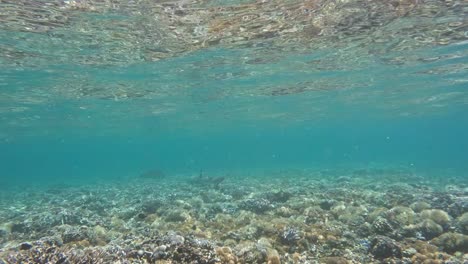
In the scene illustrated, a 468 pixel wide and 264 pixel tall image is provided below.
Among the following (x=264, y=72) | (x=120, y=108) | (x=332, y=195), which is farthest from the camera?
(x=120, y=108)

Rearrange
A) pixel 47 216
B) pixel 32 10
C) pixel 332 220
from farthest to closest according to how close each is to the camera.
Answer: pixel 47 216
pixel 32 10
pixel 332 220

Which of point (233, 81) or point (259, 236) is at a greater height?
point (233, 81)

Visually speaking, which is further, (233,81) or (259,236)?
(233,81)

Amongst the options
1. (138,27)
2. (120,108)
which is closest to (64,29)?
(138,27)

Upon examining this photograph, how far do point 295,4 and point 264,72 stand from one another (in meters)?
12.4

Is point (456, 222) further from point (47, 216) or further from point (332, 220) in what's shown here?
point (47, 216)

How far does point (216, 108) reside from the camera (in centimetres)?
4353

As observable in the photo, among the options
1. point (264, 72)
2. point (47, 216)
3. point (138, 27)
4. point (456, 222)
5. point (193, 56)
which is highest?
point (138, 27)

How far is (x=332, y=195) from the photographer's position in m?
17.0

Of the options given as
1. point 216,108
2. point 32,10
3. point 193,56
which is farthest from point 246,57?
point 216,108

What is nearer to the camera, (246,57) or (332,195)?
(332,195)

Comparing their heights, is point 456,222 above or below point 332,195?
above

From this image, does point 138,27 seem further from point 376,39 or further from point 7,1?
point 376,39

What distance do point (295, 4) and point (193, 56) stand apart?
29.1 ft
